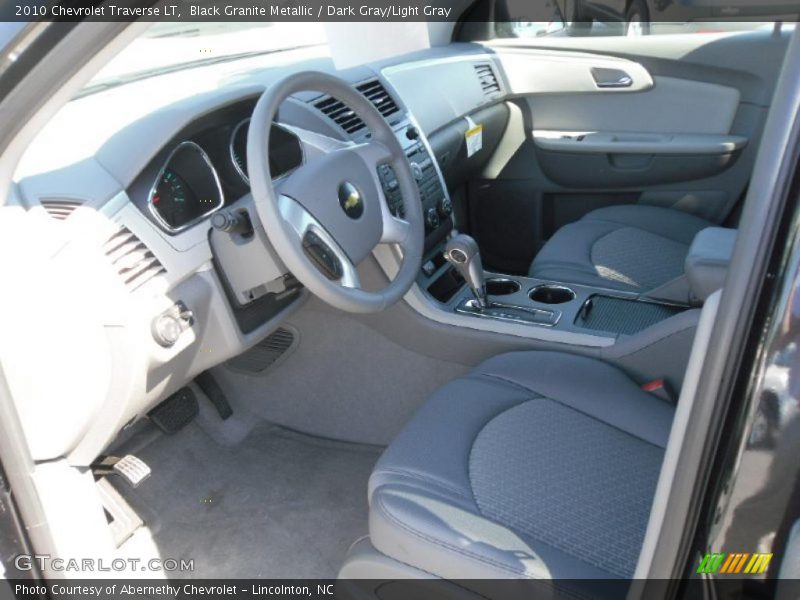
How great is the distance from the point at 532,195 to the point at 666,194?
477mm

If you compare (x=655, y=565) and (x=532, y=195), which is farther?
(x=532, y=195)

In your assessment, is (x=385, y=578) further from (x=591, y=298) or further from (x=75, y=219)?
(x=591, y=298)

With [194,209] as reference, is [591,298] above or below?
below

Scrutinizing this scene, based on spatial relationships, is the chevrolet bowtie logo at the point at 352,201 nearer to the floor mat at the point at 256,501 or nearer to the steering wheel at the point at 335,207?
the steering wheel at the point at 335,207

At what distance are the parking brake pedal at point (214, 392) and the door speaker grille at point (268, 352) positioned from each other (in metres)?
0.10

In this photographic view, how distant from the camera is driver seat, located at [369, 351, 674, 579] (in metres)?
1.17

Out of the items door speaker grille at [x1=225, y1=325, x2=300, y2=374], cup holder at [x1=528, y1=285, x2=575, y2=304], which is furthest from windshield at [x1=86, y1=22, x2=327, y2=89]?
cup holder at [x1=528, y1=285, x2=575, y2=304]

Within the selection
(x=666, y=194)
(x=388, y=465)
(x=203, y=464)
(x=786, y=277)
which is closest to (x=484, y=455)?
(x=388, y=465)

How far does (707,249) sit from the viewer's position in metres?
1.51

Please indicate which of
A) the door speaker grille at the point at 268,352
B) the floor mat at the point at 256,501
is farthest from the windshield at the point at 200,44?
the floor mat at the point at 256,501

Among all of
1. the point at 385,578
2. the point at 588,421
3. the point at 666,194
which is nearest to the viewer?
the point at 385,578

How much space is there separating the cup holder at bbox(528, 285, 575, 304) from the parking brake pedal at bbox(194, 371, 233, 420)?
2.97 feet

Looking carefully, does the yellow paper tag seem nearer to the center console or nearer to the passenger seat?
the passenger seat

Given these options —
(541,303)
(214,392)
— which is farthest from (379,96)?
(214,392)
